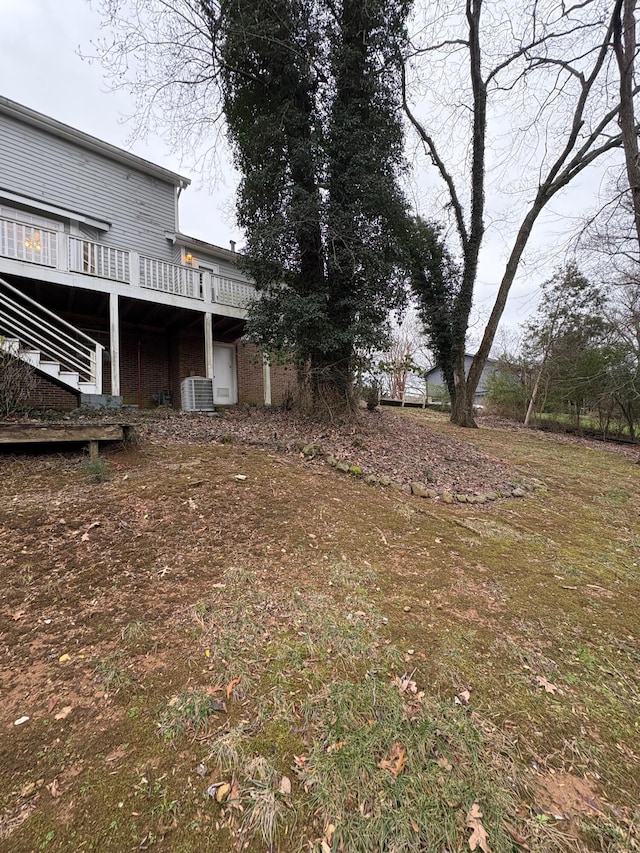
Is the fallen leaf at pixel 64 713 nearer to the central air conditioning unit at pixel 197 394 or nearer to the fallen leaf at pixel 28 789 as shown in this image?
the fallen leaf at pixel 28 789

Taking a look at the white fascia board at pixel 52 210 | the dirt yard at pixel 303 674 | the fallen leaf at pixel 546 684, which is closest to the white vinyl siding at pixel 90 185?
the white fascia board at pixel 52 210

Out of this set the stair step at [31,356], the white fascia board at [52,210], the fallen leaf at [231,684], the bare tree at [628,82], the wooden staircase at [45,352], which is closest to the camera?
the fallen leaf at [231,684]

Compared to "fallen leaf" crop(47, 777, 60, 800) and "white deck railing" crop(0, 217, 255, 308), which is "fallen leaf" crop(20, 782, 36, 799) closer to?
"fallen leaf" crop(47, 777, 60, 800)

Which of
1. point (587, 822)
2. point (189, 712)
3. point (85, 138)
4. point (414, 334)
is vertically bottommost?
point (587, 822)

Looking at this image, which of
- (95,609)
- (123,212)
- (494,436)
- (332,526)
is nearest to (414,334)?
(494,436)

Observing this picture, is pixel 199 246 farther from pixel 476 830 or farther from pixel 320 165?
pixel 476 830

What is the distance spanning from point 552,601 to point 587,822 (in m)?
1.48

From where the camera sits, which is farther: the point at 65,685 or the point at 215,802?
the point at 65,685

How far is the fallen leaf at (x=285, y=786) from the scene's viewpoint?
128 cm

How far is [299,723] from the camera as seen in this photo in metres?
1.54

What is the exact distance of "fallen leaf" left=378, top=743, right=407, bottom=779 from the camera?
1366mm

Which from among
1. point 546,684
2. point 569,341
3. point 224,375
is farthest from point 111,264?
point 569,341

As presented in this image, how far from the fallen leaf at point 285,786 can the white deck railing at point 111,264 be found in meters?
8.59

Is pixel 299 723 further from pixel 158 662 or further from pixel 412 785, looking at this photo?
pixel 158 662
